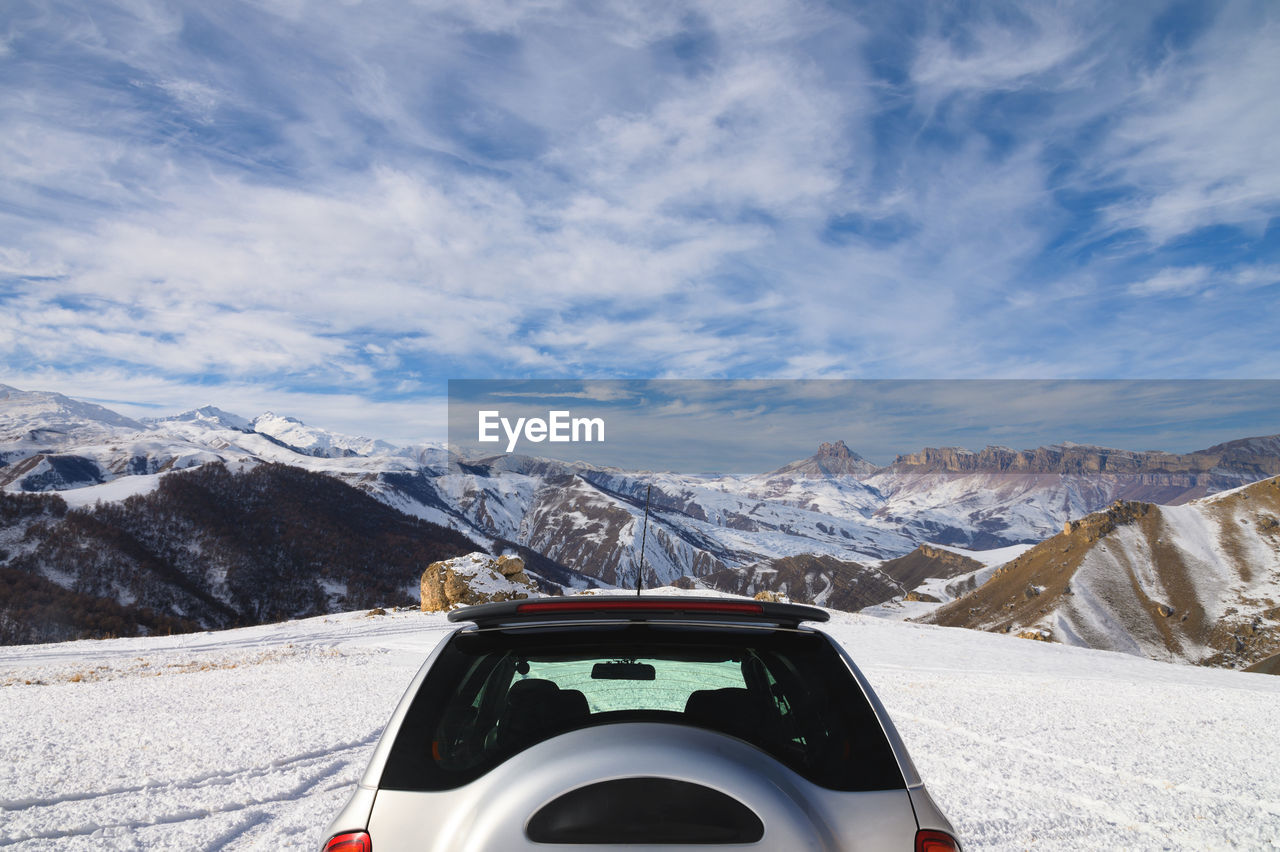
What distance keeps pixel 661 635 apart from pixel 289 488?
215 meters

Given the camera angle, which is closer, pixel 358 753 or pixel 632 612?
pixel 632 612

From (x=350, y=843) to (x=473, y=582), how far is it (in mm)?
30584

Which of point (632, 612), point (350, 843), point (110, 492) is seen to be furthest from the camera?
point (110, 492)

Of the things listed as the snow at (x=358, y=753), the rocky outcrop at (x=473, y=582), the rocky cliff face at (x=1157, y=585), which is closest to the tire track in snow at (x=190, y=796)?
the snow at (x=358, y=753)

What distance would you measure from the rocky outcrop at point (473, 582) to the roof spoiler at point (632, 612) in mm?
28767

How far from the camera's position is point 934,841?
2.05 m

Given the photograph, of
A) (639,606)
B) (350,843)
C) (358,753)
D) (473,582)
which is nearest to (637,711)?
(639,606)

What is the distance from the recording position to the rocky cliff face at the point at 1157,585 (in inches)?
5108

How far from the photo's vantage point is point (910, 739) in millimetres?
8359

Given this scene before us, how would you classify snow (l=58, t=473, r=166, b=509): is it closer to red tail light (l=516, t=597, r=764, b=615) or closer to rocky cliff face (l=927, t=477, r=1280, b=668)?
rocky cliff face (l=927, t=477, r=1280, b=668)

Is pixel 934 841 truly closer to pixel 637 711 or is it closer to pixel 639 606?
pixel 637 711

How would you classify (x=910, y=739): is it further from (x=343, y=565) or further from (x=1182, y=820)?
(x=343, y=565)

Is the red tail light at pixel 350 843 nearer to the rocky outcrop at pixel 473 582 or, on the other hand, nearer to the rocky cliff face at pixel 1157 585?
the rocky outcrop at pixel 473 582

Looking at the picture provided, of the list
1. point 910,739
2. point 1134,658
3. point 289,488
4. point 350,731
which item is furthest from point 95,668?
point 289,488
